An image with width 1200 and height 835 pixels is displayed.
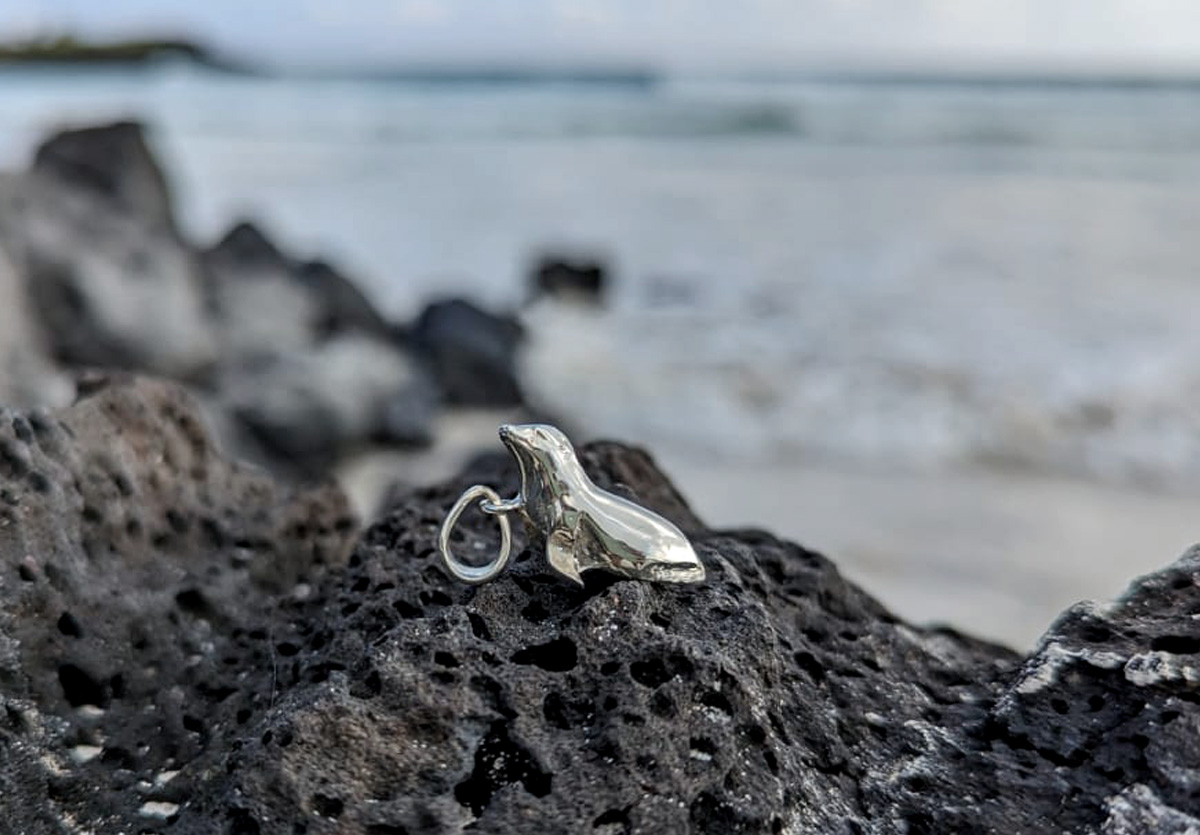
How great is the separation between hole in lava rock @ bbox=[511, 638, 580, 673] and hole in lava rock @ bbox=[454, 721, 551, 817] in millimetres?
88

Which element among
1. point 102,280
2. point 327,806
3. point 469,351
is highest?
point 469,351

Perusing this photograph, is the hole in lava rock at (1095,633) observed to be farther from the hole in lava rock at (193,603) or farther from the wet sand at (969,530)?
the wet sand at (969,530)

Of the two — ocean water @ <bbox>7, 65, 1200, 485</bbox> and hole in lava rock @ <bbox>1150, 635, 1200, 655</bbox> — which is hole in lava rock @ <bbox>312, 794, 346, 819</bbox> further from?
ocean water @ <bbox>7, 65, 1200, 485</bbox>

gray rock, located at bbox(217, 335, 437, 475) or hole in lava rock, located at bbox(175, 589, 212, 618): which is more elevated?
gray rock, located at bbox(217, 335, 437, 475)

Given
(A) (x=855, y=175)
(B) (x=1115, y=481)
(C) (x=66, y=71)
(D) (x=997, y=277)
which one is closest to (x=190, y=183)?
(A) (x=855, y=175)

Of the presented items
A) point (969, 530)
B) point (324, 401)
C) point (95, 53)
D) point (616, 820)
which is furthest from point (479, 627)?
point (95, 53)

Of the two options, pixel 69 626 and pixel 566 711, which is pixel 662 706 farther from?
pixel 69 626

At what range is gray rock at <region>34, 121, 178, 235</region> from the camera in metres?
4.98

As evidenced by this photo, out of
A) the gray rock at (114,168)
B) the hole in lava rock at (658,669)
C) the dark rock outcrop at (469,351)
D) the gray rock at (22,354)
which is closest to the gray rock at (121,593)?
the hole in lava rock at (658,669)

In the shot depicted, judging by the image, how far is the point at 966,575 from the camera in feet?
10.6

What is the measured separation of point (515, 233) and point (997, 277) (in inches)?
170

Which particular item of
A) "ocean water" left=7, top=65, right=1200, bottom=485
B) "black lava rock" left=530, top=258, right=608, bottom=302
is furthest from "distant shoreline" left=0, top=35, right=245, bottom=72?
"black lava rock" left=530, top=258, right=608, bottom=302

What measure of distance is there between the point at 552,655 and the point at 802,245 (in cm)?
797

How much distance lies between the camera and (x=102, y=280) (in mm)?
4195
